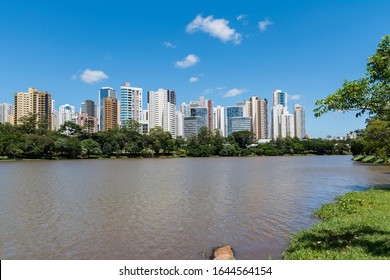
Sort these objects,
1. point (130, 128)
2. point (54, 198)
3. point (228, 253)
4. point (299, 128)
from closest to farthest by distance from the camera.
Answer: point (228, 253)
point (54, 198)
point (130, 128)
point (299, 128)

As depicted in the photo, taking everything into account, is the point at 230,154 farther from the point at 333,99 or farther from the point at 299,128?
the point at 333,99

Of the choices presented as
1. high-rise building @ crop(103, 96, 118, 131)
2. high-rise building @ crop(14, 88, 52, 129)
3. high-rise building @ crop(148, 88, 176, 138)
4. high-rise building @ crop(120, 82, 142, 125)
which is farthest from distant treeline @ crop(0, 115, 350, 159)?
high-rise building @ crop(148, 88, 176, 138)

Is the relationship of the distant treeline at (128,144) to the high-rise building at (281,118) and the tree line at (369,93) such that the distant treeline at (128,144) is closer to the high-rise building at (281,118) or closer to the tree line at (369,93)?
the high-rise building at (281,118)

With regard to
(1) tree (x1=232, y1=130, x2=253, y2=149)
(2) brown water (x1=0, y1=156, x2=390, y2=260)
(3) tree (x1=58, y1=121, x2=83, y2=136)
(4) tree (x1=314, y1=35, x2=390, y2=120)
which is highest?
(3) tree (x1=58, y1=121, x2=83, y2=136)

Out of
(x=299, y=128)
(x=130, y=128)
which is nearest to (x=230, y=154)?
(x=130, y=128)

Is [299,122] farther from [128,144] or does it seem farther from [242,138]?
[128,144]

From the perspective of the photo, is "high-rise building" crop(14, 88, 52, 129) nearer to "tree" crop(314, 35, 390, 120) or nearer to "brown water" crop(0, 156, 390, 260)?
"brown water" crop(0, 156, 390, 260)

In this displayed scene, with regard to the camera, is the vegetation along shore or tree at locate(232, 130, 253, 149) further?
tree at locate(232, 130, 253, 149)

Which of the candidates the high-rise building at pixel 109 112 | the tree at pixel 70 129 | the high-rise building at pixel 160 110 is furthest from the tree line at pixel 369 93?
the high-rise building at pixel 160 110
